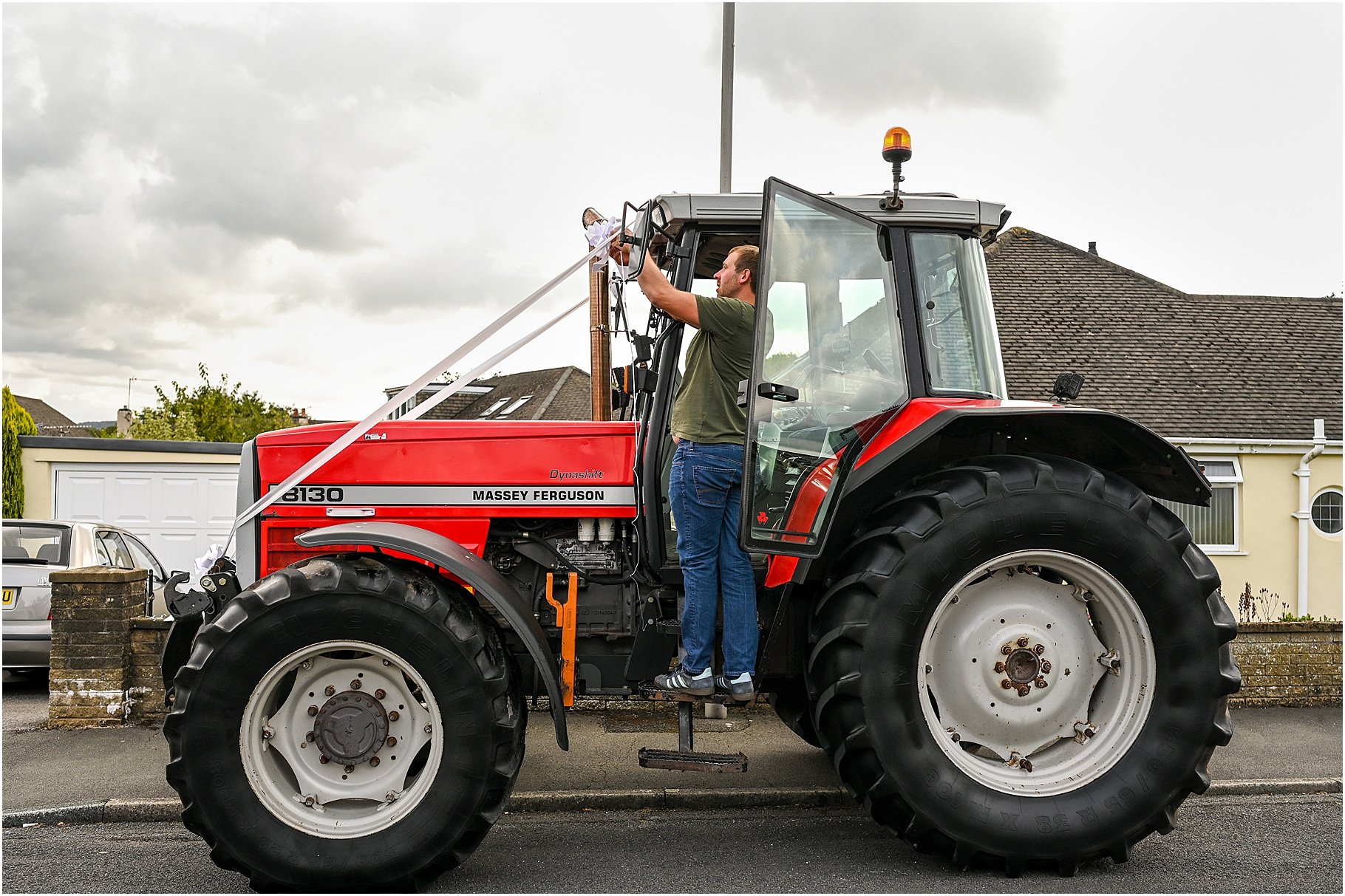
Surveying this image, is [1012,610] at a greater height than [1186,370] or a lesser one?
lesser

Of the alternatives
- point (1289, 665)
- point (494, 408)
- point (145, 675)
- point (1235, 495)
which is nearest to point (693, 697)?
point (145, 675)

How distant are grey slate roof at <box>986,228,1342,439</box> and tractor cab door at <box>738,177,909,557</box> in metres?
13.4

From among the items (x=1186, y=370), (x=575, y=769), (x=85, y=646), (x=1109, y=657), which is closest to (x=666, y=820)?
(x=575, y=769)

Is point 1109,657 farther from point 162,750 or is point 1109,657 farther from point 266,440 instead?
point 162,750

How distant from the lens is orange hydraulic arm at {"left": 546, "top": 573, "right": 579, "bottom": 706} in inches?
171

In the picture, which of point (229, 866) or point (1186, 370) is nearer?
point (229, 866)

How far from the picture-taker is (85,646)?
6.61m

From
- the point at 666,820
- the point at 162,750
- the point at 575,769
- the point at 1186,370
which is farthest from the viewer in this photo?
the point at 1186,370

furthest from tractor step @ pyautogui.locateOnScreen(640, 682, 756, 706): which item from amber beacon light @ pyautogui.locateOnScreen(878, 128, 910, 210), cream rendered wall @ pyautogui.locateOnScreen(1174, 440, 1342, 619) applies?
cream rendered wall @ pyautogui.locateOnScreen(1174, 440, 1342, 619)

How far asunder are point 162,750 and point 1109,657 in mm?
5012

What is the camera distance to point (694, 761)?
4059 mm

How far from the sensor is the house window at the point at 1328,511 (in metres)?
17.8

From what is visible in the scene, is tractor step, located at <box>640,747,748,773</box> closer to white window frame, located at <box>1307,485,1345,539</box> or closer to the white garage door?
the white garage door

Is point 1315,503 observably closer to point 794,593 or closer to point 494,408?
point 794,593
